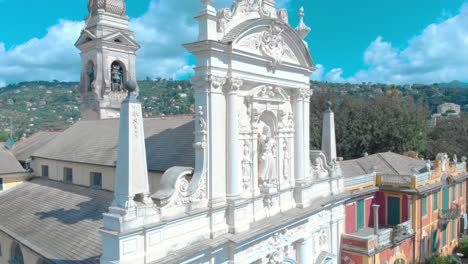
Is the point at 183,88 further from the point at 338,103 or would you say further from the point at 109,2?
the point at 109,2

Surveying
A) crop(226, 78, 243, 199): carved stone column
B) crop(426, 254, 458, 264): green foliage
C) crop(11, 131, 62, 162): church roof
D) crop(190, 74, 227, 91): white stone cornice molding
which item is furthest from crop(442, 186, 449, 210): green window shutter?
crop(11, 131, 62, 162): church roof

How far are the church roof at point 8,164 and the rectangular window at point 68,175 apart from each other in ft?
12.1

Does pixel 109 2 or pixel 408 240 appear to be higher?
pixel 109 2

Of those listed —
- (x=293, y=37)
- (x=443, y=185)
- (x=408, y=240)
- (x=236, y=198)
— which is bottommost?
(x=408, y=240)

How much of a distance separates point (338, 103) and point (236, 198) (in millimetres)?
33623

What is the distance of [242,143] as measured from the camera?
11922mm

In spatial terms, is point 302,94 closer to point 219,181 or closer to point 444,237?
point 219,181

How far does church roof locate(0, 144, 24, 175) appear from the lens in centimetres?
1917

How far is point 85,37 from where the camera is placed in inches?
884

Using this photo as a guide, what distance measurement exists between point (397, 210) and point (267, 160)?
11226mm

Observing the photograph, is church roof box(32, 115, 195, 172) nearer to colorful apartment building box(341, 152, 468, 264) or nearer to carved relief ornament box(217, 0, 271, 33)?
carved relief ornament box(217, 0, 271, 33)

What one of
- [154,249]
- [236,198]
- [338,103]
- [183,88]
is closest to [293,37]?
[236,198]

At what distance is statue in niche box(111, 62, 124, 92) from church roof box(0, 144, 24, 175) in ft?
22.6

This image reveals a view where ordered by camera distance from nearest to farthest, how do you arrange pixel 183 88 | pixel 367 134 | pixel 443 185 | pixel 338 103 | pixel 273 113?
pixel 273 113 < pixel 443 185 < pixel 367 134 < pixel 338 103 < pixel 183 88
